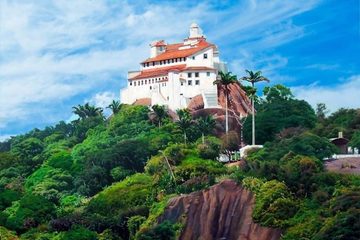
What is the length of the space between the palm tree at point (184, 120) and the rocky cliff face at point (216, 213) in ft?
66.6

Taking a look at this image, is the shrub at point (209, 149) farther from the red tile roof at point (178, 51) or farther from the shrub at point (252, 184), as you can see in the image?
the red tile roof at point (178, 51)

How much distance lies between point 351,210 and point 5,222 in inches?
1115

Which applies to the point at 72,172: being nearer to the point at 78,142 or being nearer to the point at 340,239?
the point at 78,142

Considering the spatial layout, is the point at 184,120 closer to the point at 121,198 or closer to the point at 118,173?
the point at 118,173

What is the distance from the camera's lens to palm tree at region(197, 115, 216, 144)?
80.4 metres

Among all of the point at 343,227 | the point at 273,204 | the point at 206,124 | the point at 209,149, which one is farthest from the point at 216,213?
the point at 206,124

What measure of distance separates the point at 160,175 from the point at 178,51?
31.2 metres

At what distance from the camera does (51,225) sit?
202 feet

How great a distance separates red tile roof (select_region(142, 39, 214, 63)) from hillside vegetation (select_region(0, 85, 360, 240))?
22.4ft

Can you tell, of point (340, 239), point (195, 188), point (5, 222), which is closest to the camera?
point (340, 239)

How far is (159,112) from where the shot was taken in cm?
8588

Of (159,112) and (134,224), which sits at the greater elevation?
(159,112)

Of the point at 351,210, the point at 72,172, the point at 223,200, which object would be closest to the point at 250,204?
the point at 223,200

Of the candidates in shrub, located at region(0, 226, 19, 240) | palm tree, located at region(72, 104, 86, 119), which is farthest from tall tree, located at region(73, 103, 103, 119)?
A: shrub, located at region(0, 226, 19, 240)
